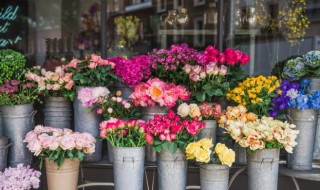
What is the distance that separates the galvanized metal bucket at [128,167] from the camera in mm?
1887

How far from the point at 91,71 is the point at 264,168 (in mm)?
963

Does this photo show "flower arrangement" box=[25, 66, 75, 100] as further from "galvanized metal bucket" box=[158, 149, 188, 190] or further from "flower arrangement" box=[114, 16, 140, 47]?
"flower arrangement" box=[114, 16, 140, 47]

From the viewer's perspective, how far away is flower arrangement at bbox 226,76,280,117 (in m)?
2.12

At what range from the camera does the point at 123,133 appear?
191 cm

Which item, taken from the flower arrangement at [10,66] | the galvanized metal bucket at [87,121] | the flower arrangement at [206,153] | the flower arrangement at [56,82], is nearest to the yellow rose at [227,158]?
the flower arrangement at [206,153]

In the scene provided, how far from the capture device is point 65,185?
1.98 metres

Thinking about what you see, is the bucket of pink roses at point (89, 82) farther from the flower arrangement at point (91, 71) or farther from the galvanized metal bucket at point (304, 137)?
the galvanized metal bucket at point (304, 137)

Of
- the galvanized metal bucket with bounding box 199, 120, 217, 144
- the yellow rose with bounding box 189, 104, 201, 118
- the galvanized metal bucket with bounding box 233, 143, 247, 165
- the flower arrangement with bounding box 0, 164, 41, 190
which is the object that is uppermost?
the yellow rose with bounding box 189, 104, 201, 118

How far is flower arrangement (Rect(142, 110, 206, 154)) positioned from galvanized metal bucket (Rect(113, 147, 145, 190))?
0.29 ft

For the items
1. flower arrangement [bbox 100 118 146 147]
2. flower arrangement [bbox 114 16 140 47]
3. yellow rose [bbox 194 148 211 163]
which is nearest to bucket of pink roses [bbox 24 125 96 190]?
flower arrangement [bbox 100 118 146 147]

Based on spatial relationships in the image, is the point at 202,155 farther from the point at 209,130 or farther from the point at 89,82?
the point at 89,82

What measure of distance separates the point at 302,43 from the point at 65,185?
2.60 metres

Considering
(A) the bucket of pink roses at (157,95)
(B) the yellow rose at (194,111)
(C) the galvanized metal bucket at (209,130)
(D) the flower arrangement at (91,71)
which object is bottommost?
(C) the galvanized metal bucket at (209,130)

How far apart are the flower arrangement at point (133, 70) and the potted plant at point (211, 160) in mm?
516
